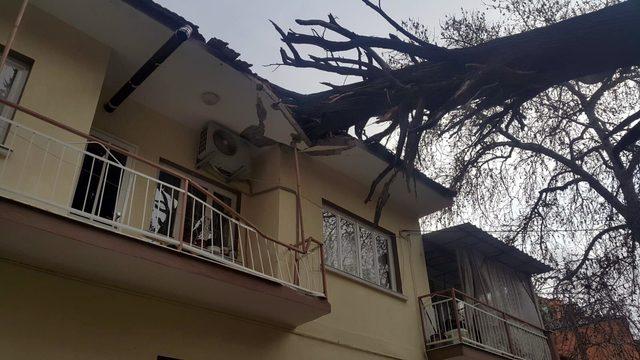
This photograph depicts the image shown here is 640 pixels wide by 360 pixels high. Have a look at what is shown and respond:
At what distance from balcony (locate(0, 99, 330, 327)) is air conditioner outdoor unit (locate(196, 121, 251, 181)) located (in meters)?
0.81

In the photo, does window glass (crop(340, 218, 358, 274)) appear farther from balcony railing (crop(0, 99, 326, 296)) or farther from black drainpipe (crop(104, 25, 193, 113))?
black drainpipe (crop(104, 25, 193, 113))

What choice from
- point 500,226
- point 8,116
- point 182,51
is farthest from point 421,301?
point 8,116

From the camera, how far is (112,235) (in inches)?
195

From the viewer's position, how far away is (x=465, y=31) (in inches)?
435

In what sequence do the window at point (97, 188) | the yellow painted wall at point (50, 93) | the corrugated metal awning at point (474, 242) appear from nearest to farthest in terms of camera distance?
the yellow painted wall at point (50, 93) < the window at point (97, 188) < the corrugated metal awning at point (474, 242)

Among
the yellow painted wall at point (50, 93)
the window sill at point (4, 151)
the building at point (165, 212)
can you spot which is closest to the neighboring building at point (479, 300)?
the building at point (165, 212)

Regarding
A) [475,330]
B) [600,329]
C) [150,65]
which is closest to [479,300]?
[475,330]

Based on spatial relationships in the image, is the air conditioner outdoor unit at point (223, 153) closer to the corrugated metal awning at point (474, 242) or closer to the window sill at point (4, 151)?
the window sill at point (4, 151)

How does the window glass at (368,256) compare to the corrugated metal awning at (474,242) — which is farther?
the corrugated metal awning at (474,242)

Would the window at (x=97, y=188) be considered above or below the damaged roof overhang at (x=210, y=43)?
below

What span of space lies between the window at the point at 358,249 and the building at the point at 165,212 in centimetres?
3

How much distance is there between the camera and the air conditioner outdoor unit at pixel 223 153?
787 cm

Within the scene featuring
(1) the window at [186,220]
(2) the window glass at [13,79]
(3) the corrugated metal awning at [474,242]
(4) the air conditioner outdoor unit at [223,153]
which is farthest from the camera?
(3) the corrugated metal awning at [474,242]

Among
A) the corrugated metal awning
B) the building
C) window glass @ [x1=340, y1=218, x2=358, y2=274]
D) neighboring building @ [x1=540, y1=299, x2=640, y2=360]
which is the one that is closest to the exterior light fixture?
the building
